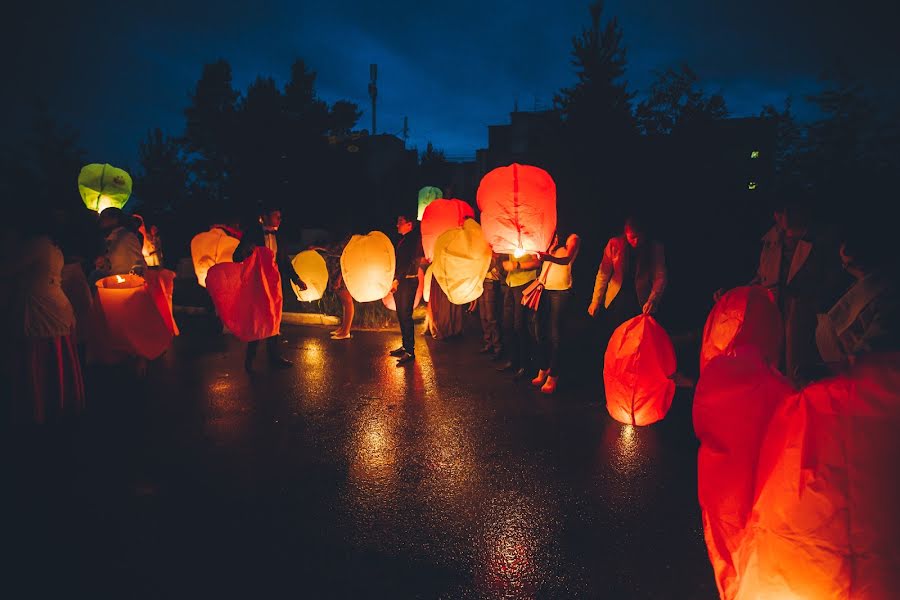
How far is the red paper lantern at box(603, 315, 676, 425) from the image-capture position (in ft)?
15.2

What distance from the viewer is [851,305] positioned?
2.63 meters

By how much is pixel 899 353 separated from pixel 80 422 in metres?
6.46

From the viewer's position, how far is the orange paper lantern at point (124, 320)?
640 centimetres

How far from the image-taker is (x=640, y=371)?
184 inches

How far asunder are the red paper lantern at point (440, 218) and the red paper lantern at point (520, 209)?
170cm

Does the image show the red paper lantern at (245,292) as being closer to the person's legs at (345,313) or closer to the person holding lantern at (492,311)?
the person's legs at (345,313)

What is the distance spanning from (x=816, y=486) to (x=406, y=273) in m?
5.83

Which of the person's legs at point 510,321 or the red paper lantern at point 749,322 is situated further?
the person's legs at point 510,321

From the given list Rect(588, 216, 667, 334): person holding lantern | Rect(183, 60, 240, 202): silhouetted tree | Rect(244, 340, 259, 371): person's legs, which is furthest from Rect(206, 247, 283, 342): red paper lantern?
Rect(183, 60, 240, 202): silhouetted tree

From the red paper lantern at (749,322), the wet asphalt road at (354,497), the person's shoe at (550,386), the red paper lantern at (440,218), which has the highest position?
the red paper lantern at (440,218)

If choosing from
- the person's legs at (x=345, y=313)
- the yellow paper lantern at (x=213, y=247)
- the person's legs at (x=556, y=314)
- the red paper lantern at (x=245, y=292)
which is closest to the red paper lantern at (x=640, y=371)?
the person's legs at (x=556, y=314)

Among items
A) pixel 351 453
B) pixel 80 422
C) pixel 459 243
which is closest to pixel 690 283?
pixel 459 243

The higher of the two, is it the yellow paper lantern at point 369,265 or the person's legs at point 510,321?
the yellow paper lantern at point 369,265

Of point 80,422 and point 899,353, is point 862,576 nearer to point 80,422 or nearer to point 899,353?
point 899,353
